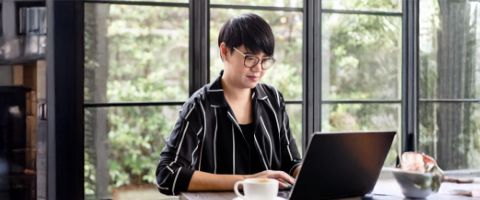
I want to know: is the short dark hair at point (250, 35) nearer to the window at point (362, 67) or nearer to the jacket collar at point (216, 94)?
the jacket collar at point (216, 94)

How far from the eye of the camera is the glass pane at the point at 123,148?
2.41 m

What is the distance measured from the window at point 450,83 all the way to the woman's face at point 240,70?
5.80ft

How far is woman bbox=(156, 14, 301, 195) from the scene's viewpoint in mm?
1620

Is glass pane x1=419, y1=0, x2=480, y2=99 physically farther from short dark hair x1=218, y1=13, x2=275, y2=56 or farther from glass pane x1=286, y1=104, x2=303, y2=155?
→ short dark hair x1=218, y1=13, x2=275, y2=56

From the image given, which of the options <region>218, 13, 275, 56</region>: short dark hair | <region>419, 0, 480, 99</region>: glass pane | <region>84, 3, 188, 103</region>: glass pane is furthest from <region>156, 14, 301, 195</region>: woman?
<region>419, 0, 480, 99</region>: glass pane

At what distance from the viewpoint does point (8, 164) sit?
8.08ft

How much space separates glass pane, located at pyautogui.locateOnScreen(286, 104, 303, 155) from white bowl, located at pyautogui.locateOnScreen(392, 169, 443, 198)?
53.3 inches

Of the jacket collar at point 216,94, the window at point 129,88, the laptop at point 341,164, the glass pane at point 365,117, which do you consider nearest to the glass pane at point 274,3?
the window at point 129,88

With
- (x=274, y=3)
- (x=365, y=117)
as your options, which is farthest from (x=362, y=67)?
(x=274, y=3)

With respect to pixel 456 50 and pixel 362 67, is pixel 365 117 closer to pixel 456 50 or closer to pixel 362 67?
pixel 362 67

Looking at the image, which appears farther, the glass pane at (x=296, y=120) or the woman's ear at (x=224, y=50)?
the glass pane at (x=296, y=120)

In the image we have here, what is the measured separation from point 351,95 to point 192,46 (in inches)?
44.5

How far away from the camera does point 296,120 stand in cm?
284

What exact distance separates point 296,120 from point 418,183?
1.41 m
